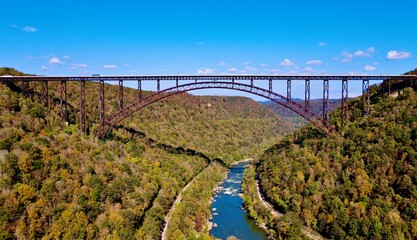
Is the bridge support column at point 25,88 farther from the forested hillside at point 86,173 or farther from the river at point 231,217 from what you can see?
the river at point 231,217

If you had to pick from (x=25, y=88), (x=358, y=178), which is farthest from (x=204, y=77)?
(x=25, y=88)

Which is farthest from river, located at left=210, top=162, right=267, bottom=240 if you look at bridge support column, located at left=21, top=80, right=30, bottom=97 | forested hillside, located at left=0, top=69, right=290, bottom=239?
bridge support column, located at left=21, top=80, right=30, bottom=97

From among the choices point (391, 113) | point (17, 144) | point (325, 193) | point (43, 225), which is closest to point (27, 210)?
point (43, 225)

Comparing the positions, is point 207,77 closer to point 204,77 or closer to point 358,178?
point 204,77

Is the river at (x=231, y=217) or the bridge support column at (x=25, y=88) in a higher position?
the bridge support column at (x=25, y=88)

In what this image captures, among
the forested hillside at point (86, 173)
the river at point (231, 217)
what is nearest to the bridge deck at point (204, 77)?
the forested hillside at point (86, 173)

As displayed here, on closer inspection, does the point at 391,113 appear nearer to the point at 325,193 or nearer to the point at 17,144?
the point at 325,193
